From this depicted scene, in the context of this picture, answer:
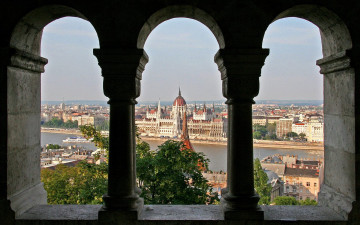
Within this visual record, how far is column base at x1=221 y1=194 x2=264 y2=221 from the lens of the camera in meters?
3.61

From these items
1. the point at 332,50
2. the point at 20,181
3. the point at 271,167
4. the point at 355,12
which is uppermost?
the point at 355,12

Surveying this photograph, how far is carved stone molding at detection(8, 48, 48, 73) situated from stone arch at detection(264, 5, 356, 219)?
9.36ft

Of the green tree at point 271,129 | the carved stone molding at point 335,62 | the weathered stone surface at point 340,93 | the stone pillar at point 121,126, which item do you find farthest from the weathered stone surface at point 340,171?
the green tree at point 271,129

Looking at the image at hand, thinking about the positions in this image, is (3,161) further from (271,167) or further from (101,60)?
(271,167)

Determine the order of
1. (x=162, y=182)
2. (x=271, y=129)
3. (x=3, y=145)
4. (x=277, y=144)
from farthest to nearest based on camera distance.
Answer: (x=271, y=129) → (x=277, y=144) → (x=162, y=182) → (x=3, y=145)

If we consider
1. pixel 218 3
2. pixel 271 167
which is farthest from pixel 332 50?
pixel 271 167

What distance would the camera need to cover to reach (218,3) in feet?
11.9

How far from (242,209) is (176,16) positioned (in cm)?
235

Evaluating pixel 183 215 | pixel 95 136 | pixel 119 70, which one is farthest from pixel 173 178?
pixel 95 136

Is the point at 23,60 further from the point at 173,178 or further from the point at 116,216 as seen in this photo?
the point at 173,178

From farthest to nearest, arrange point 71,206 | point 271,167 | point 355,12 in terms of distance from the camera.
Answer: point 271,167, point 71,206, point 355,12

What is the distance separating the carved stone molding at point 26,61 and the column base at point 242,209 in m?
2.77

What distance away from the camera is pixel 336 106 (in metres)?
4.00

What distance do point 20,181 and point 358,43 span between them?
4049mm
